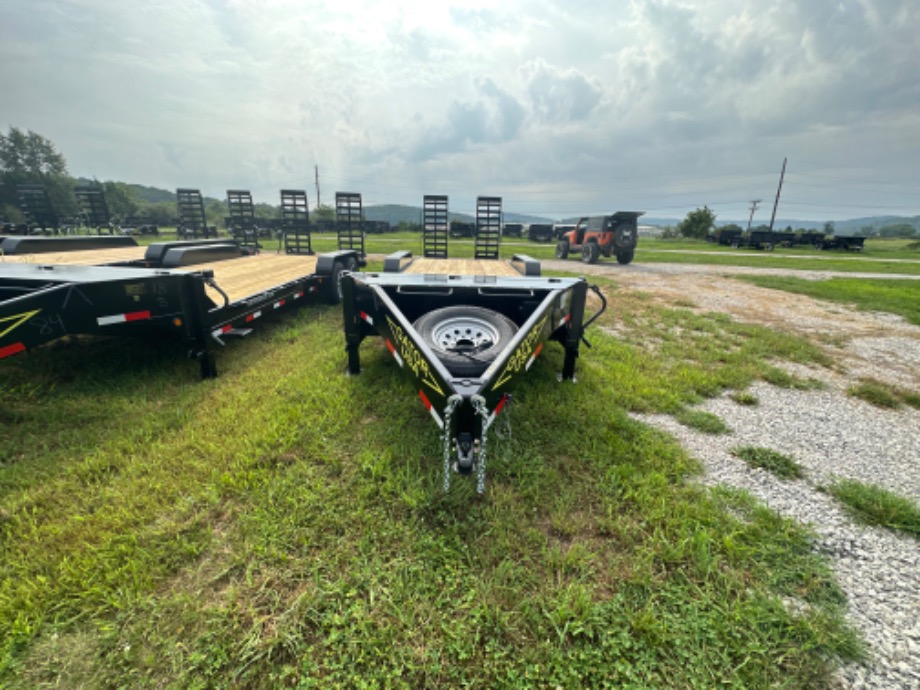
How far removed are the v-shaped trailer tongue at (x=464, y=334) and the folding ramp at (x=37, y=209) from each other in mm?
22771

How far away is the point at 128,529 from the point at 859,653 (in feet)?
11.5

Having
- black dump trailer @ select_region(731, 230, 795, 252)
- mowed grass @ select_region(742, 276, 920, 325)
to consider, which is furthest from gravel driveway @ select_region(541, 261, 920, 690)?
black dump trailer @ select_region(731, 230, 795, 252)

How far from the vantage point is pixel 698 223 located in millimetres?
41438

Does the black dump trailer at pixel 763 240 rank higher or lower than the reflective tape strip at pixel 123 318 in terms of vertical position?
higher

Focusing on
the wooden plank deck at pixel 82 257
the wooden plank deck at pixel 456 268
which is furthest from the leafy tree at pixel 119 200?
the wooden plank deck at pixel 456 268

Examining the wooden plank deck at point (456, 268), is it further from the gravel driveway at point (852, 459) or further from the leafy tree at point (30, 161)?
the leafy tree at point (30, 161)

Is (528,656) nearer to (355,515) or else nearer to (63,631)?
(355,515)

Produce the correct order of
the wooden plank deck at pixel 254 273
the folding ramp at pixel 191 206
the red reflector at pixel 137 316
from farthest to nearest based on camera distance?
the folding ramp at pixel 191 206
the wooden plank deck at pixel 254 273
the red reflector at pixel 137 316

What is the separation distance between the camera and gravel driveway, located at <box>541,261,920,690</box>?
1.75 m

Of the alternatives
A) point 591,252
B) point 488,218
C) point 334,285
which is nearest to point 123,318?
point 334,285

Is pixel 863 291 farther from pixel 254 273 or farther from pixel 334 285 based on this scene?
pixel 254 273

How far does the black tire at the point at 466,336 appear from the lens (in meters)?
2.72

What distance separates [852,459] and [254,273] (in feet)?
25.6

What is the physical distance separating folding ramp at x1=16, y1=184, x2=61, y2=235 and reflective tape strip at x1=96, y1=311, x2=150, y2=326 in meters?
21.4
